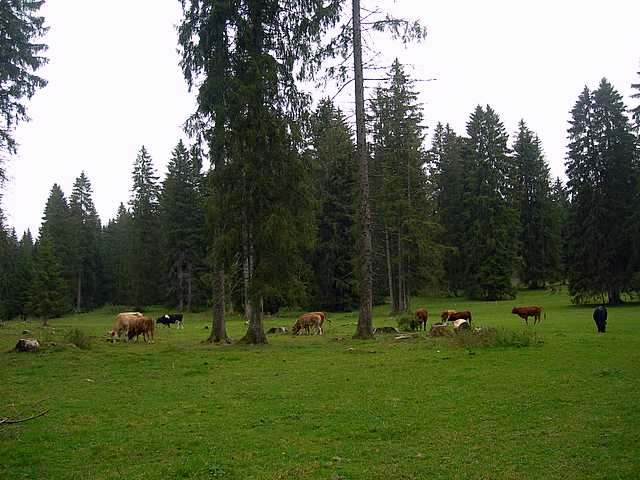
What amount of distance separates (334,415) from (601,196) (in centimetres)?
3268

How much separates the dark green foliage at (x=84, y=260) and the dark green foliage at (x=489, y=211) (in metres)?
43.2

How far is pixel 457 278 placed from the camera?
4828cm

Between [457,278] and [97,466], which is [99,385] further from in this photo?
[457,278]

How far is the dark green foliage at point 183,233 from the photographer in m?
51.4

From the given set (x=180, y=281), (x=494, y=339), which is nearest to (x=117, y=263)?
(x=180, y=281)

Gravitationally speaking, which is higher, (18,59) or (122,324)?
(18,59)

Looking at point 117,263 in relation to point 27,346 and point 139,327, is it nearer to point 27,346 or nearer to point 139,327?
point 139,327

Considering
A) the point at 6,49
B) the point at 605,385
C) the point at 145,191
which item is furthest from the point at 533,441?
the point at 145,191

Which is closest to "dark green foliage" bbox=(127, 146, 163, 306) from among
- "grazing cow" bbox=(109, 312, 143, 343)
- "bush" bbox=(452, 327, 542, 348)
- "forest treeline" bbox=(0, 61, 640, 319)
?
"forest treeline" bbox=(0, 61, 640, 319)

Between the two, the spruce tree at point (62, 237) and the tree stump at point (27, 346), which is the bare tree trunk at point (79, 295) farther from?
the tree stump at point (27, 346)

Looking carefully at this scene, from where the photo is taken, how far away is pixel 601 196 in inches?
1372

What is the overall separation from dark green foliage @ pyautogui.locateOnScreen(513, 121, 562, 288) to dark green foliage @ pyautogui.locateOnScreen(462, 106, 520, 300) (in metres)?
3.57

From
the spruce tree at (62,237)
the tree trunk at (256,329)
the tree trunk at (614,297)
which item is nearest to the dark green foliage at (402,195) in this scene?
the tree trunk at (614,297)

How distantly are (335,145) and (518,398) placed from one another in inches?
1439
